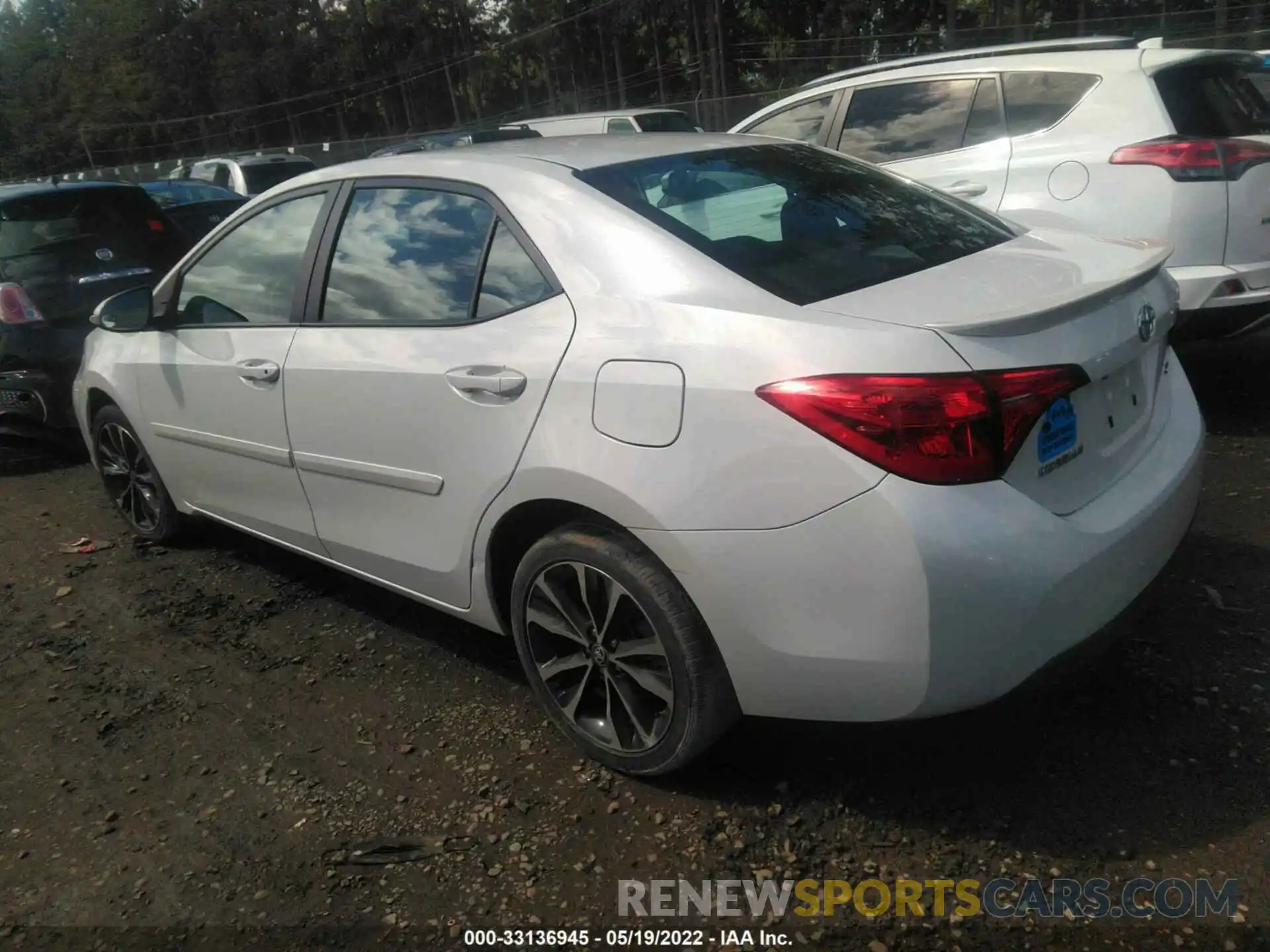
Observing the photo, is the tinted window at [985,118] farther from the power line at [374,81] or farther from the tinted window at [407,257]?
the power line at [374,81]

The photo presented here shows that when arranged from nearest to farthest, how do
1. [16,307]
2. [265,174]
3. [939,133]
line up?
[939,133], [16,307], [265,174]

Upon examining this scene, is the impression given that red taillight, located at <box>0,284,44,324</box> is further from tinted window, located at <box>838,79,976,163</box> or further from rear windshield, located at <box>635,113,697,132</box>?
rear windshield, located at <box>635,113,697,132</box>

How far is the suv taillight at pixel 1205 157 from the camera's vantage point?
4.70 meters

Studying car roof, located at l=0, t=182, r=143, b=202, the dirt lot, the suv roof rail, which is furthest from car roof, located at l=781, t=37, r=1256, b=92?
car roof, located at l=0, t=182, r=143, b=202

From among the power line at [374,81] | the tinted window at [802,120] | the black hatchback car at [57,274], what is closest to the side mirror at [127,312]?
the black hatchback car at [57,274]

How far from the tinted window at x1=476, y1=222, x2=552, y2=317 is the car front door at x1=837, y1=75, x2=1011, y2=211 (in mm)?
3029

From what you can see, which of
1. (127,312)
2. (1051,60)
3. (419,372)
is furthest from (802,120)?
(419,372)

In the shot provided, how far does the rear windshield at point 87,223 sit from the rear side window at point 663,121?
32.0 ft

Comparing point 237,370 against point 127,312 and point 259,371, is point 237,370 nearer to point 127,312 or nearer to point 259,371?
point 259,371

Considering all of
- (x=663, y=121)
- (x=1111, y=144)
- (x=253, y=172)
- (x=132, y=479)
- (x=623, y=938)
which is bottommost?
(x=623, y=938)

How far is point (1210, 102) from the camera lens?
16.6ft

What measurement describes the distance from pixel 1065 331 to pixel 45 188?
23.2 ft

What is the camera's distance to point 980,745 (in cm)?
284

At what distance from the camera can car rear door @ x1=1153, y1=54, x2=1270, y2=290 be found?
4699 mm
